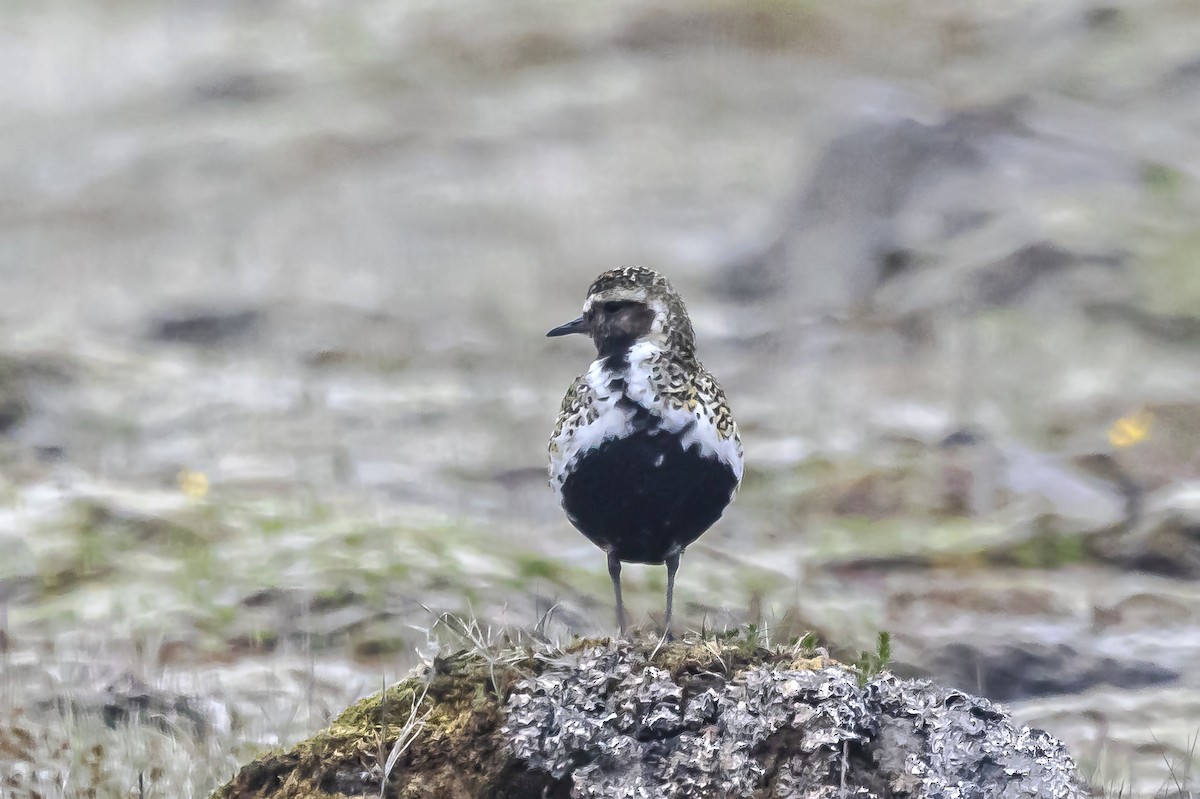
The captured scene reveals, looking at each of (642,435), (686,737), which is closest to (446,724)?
(686,737)

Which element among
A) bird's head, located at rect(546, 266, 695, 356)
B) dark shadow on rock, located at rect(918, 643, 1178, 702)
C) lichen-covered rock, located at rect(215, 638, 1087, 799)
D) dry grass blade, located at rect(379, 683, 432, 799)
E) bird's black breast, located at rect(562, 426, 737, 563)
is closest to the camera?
lichen-covered rock, located at rect(215, 638, 1087, 799)

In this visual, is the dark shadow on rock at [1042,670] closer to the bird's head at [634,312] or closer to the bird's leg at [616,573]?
the bird's leg at [616,573]

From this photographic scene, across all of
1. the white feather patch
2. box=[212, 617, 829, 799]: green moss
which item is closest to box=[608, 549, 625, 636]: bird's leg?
the white feather patch

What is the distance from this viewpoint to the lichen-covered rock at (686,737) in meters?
4.44

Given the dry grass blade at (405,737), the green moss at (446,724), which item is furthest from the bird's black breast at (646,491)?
the dry grass blade at (405,737)

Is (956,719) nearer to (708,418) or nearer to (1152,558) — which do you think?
(708,418)

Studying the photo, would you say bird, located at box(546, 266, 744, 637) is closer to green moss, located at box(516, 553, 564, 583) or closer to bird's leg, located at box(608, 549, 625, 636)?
bird's leg, located at box(608, 549, 625, 636)

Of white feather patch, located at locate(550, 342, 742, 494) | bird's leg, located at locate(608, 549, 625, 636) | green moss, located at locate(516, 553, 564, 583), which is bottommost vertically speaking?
green moss, located at locate(516, 553, 564, 583)

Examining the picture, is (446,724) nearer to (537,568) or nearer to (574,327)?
(574,327)

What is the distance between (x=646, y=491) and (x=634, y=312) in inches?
32.4

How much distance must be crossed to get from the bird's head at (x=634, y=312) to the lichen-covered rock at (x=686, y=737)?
1.46 meters

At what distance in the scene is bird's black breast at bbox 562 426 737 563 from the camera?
5.40 m

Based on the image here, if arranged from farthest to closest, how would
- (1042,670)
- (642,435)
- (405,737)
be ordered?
1. (1042,670)
2. (642,435)
3. (405,737)

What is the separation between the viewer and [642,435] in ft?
17.7
